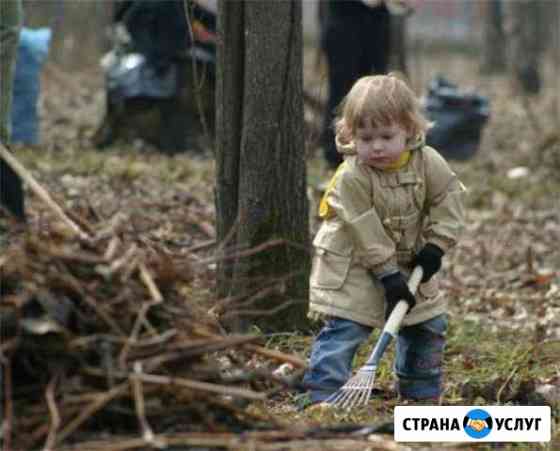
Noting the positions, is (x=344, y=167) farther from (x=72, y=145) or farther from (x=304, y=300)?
(x=72, y=145)

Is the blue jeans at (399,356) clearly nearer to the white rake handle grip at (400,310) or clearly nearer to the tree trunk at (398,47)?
the white rake handle grip at (400,310)

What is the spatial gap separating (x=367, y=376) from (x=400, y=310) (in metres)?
0.26

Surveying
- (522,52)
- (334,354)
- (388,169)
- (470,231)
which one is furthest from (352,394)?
(522,52)

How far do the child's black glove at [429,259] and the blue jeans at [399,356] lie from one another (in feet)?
0.92

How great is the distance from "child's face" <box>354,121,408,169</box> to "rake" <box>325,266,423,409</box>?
47cm

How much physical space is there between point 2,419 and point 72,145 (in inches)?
315

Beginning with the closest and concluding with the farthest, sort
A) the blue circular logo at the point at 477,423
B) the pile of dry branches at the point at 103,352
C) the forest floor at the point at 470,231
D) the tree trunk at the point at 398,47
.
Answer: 1. the pile of dry branches at the point at 103,352
2. the blue circular logo at the point at 477,423
3. the forest floor at the point at 470,231
4. the tree trunk at the point at 398,47

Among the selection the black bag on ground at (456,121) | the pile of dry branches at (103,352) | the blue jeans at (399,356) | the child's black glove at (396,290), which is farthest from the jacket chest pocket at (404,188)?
the black bag on ground at (456,121)

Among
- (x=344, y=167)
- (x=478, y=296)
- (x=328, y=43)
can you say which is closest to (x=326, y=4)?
(x=328, y=43)

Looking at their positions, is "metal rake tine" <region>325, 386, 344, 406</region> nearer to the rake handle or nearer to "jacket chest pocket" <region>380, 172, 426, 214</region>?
the rake handle

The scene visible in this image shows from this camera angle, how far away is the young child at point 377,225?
4996mm

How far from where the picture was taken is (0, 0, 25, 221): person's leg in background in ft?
21.9

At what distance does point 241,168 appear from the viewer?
584 cm

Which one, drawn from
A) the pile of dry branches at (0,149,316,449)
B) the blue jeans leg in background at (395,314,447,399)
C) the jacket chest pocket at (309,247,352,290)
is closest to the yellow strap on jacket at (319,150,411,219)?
the jacket chest pocket at (309,247,352,290)
